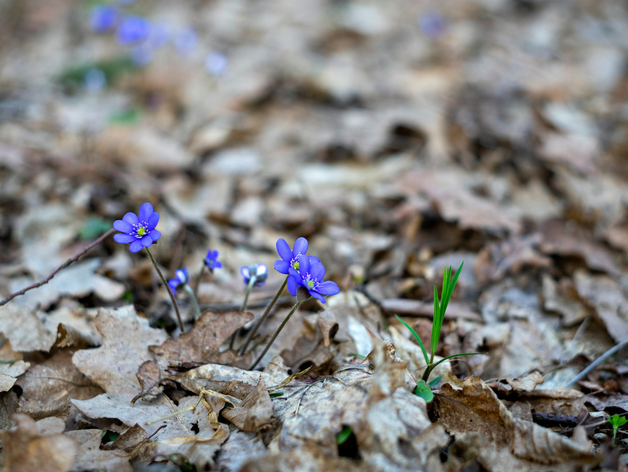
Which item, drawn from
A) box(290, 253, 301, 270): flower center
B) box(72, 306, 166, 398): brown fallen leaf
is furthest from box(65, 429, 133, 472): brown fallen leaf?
box(290, 253, 301, 270): flower center

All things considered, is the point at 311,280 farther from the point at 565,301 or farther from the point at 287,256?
the point at 565,301

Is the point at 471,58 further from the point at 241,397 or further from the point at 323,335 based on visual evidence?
the point at 241,397

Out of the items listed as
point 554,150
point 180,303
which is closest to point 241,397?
point 180,303

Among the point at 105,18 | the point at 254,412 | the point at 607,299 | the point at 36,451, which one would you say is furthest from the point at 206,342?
the point at 105,18

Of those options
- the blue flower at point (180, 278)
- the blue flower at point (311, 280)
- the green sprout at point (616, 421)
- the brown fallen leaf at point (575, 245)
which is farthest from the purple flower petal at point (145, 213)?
the brown fallen leaf at point (575, 245)

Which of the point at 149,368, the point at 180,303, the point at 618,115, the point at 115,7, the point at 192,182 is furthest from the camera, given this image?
the point at 115,7

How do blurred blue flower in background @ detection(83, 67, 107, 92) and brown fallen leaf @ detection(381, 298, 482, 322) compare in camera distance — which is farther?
blurred blue flower in background @ detection(83, 67, 107, 92)

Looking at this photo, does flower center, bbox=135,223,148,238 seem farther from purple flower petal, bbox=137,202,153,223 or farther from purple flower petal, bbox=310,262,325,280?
purple flower petal, bbox=310,262,325,280

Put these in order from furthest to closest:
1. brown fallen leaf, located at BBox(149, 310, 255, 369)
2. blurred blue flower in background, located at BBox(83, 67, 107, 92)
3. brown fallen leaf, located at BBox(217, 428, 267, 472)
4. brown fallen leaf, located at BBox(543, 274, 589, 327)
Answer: blurred blue flower in background, located at BBox(83, 67, 107, 92) → brown fallen leaf, located at BBox(543, 274, 589, 327) → brown fallen leaf, located at BBox(149, 310, 255, 369) → brown fallen leaf, located at BBox(217, 428, 267, 472)
